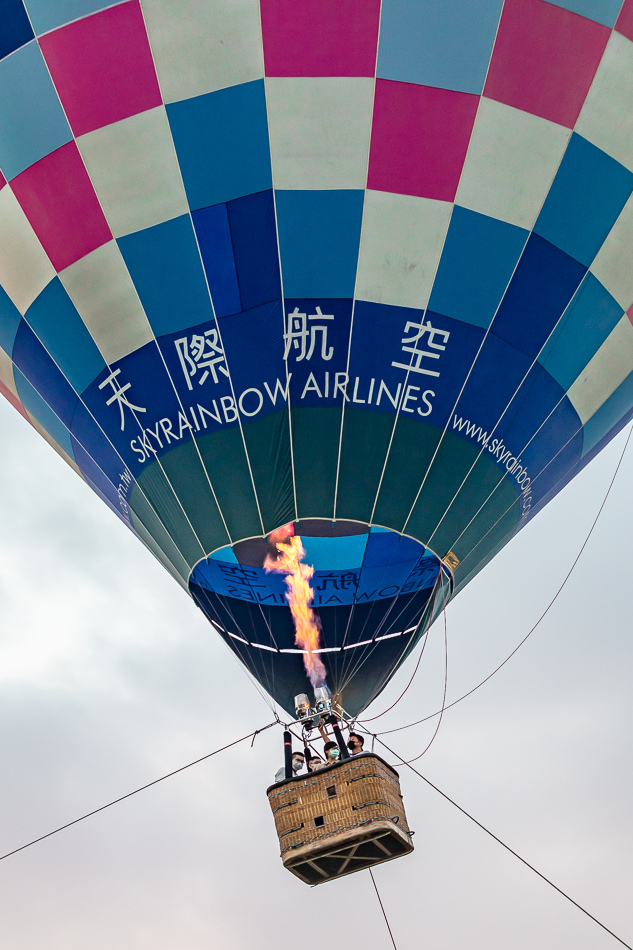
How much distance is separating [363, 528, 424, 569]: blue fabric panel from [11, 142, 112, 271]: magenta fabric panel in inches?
95.3

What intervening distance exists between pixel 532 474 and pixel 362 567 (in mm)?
1306

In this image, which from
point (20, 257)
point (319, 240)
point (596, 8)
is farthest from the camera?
point (20, 257)

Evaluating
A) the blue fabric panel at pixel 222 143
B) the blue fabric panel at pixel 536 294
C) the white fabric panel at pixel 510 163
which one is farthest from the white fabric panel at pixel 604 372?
the blue fabric panel at pixel 222 143

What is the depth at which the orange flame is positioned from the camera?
212 inches

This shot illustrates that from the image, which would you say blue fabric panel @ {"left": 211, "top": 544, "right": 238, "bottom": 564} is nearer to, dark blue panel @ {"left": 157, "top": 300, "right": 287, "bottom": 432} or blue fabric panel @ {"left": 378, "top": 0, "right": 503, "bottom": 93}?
dark blue panel @ {"left": 157, "top": 300, "right": 287, "bottom": 432}

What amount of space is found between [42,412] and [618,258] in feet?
13.1

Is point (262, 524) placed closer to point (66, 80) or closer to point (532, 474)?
point (532, 474)

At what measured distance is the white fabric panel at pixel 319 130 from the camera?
480 cm

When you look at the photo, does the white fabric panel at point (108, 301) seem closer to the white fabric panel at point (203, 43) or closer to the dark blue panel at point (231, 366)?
the dark blue panel at point (231, 366)

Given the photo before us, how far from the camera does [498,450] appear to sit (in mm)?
5461

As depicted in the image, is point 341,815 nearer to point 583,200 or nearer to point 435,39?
point 583,200

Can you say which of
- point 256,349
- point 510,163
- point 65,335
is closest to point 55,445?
point 65,335

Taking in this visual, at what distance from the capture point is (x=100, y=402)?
5387 mm

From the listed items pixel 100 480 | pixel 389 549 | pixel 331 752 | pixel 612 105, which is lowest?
pixel 331 752
